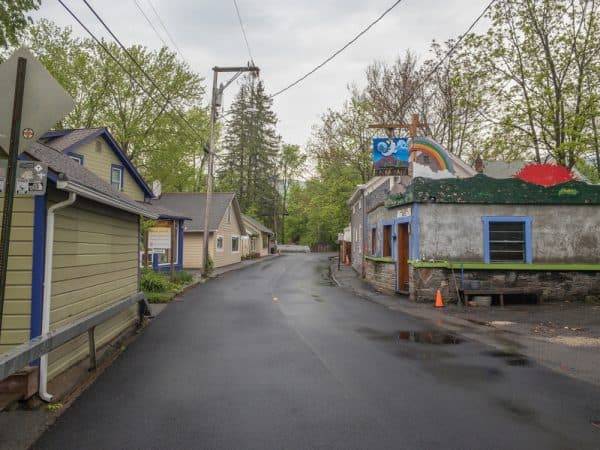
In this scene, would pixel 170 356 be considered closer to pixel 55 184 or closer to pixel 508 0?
pixel 55 184

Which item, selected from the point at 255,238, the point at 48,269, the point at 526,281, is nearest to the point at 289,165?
the point at 255,238

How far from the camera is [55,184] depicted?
576 centimetres

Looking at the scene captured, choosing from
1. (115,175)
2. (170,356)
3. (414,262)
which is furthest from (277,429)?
(115,175)

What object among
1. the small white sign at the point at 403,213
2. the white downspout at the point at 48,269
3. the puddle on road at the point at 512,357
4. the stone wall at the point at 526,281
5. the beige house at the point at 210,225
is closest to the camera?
the white downspout at the point at 48,269

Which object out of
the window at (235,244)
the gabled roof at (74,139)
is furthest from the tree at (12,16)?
the window at (235,244)

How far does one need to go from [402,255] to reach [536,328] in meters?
7.69

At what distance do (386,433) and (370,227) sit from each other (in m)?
20.4

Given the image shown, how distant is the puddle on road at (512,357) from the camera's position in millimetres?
7434

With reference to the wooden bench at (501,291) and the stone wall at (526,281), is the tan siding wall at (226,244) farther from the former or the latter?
the wooden bench at (501,291)

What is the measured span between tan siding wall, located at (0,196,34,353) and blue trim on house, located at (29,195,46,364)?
6 cm

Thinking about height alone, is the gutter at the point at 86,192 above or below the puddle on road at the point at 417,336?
above

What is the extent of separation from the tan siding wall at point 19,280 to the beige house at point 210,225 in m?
24.5

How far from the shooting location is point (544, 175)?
51.5ft

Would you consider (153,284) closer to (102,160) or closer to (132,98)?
(102,160)
